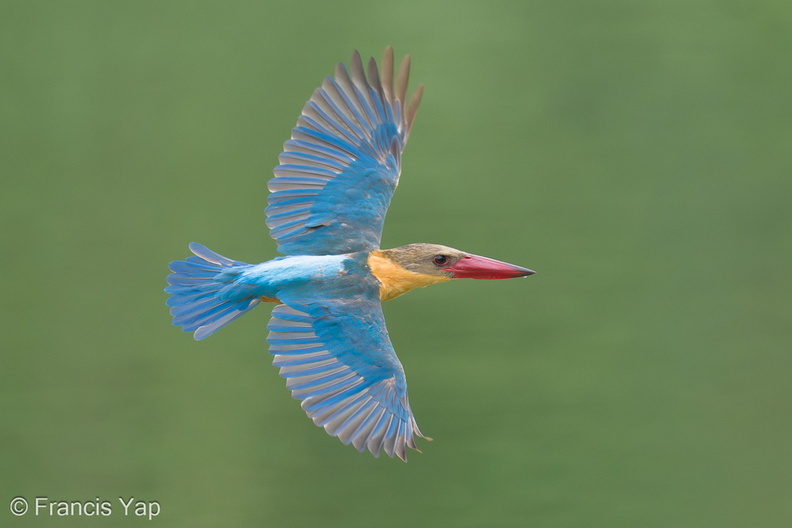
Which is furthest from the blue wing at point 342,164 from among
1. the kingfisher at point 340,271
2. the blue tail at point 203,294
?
the blue tail at point 203,294

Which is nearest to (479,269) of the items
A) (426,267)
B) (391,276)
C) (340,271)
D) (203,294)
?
(426,267)

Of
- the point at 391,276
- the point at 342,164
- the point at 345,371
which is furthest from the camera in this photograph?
the point at 342,164

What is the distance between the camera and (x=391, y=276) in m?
3.75

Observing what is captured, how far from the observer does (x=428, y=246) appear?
383cm

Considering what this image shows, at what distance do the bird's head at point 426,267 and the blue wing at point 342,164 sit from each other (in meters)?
0.09

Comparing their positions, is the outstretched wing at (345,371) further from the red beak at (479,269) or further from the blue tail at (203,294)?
the red beak at (479,269)

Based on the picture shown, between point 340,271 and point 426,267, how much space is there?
33 cm

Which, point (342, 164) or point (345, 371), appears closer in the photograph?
point (345, 371)

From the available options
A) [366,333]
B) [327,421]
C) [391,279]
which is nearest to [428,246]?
[391,279]

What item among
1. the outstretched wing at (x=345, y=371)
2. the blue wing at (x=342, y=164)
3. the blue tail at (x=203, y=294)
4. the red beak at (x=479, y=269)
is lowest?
the outstretched wing at (x=345, y=371)

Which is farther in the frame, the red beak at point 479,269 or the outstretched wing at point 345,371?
the red beak at point 479,269

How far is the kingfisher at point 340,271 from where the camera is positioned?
3.57m

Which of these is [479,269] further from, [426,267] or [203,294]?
[203,294]

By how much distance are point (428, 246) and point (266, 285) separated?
0.59 m
